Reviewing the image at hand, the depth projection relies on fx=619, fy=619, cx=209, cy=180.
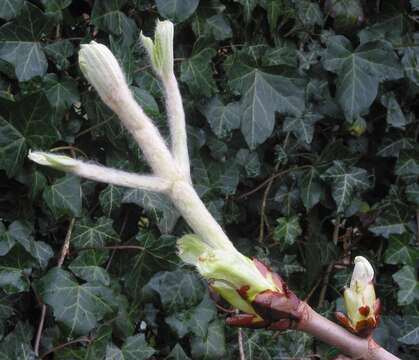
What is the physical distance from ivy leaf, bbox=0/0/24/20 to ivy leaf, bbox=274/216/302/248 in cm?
69

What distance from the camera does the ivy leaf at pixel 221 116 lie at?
1265 mm

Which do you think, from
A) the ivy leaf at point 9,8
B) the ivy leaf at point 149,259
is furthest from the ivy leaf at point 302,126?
the ivy leaf at point 9,8

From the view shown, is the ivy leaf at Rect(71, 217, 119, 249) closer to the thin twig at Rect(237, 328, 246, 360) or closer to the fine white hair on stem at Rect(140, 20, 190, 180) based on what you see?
the thin twig at Rect(237, 328, 246, 360)

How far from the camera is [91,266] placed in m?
1.13

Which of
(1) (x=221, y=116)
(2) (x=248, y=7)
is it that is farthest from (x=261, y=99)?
(2) (x=248, y=7)

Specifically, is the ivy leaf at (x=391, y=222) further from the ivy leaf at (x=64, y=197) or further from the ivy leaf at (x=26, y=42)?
the ivy leaf at (x=26, y=42)

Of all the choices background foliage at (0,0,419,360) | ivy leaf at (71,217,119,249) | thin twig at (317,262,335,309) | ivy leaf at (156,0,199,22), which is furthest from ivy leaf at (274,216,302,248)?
ivy leaf at (156,0,199,22)

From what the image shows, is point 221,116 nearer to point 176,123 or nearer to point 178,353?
point 178,353

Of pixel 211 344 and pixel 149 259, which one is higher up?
pixel 149 259

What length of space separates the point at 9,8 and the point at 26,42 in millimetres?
69

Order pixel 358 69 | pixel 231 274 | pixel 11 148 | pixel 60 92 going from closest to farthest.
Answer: pixel 231 274 < pixel 11 148 < pixel 60 92 < pixel 358 69

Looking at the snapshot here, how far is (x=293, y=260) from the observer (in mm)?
1436

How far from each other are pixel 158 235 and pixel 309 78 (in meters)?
0.50

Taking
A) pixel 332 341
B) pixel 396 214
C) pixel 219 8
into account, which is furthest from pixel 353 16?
pixel 332 341
